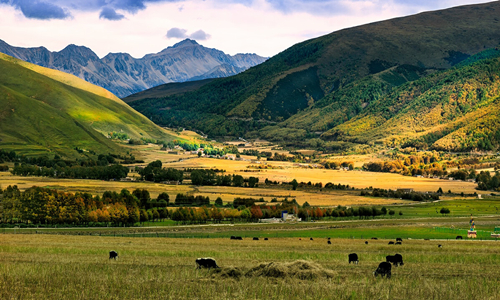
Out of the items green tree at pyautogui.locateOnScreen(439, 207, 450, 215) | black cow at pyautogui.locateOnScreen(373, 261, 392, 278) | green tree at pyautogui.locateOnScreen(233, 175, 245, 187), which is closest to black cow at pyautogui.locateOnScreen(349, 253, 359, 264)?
black cow at pyautogui.locateOnScreen(373, 261, 392, 278)

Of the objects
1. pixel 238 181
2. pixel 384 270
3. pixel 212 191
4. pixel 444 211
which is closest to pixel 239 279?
pixel 384 270

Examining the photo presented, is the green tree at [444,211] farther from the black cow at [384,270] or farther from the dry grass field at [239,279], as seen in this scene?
the black cow at [384,270]


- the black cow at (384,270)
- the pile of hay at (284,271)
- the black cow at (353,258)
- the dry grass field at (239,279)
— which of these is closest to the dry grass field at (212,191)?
the black cow at (353,258)

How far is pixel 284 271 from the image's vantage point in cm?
3412

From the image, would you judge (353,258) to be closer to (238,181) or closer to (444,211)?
(444,211)

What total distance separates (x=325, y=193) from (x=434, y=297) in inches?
5800

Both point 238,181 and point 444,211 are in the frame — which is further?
point 238,181

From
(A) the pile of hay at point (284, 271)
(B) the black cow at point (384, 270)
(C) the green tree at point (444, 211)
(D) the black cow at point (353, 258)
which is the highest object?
(A) the pile of hay at point (284, 271)

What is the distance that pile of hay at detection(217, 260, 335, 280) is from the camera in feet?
110

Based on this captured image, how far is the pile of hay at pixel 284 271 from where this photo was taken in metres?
33.7

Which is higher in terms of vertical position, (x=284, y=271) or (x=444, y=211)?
(x=284, y=271)

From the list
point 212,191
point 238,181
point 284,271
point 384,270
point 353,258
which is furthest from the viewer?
point 238,181

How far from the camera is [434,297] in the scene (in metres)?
28.5

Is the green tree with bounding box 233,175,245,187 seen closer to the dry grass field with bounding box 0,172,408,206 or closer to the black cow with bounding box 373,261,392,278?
the dry grass field with bounding box 0,172,408,206
